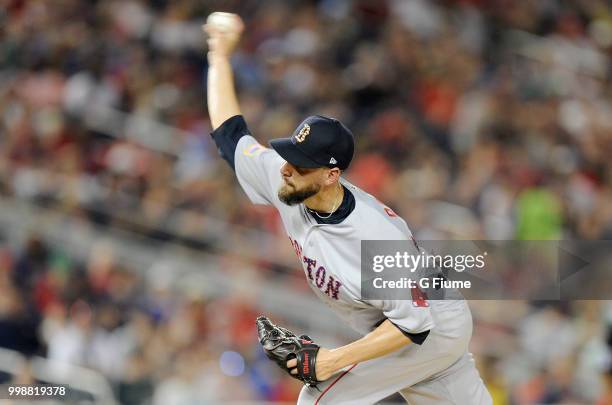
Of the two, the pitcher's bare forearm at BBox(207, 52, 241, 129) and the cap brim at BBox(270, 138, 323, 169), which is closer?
the cap brim at BBox(270, 138, 323, 169)

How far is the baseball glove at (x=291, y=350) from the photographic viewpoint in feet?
14.8

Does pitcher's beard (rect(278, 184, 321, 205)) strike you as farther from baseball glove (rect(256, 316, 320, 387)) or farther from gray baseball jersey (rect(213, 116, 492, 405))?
baseball glove (rect(256, 316, 320, 387))

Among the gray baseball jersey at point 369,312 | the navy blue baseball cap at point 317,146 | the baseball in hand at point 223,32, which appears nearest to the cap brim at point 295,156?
the navy blue baseball cap at point 317,146

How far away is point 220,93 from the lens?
5164mm

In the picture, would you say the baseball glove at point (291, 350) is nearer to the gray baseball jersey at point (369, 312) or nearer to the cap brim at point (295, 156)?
the gray baseball jersey at point (369, 312)

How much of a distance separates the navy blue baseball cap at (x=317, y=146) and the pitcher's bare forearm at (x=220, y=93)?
0.67m

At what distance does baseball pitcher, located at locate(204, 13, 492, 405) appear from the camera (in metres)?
4.46

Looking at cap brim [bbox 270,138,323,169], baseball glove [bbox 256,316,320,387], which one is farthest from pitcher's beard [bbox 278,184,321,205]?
baseball glove [bbox 256,316,320,387]

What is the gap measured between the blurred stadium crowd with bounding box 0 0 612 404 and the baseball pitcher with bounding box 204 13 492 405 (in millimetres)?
2134

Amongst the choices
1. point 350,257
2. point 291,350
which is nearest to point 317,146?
point 350,257

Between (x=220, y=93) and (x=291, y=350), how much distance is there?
1.32 metres

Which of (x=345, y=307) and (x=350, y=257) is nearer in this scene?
(x=350, y=257)

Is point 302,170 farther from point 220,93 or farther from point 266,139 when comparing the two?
point 266,139

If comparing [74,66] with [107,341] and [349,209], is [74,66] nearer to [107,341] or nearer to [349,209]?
[107,341]
